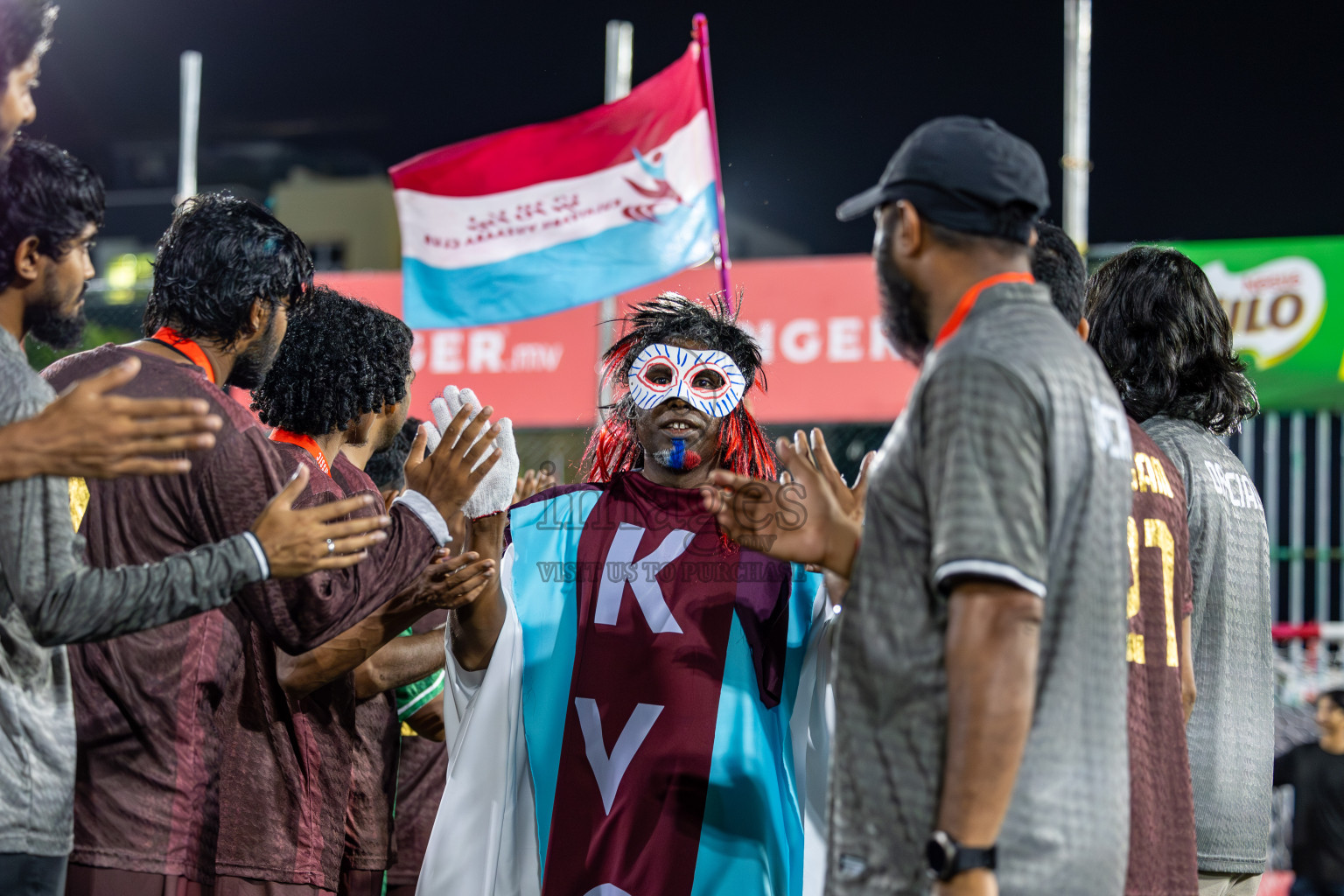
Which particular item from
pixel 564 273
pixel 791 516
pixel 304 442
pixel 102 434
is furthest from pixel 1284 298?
pixel 102 434

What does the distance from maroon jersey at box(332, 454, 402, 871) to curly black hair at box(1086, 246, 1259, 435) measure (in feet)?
7.54

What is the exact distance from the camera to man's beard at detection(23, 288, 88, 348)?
2.57m

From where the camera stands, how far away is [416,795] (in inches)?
190

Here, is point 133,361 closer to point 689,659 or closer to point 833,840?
point 833,840

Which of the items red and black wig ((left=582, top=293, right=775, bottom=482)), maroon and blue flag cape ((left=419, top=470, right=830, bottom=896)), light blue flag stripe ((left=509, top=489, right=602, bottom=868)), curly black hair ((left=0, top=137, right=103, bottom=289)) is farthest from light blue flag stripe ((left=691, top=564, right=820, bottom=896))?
curly black hair ((left=0, top=137, right=103, bottom=289))

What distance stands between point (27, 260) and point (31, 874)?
120 cm

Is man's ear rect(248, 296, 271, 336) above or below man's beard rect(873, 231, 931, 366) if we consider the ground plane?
above

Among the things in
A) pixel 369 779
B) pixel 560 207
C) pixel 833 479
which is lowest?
pixel 369 779

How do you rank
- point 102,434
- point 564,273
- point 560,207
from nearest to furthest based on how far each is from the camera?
point 102,434 < point 564,273 < point 560,207

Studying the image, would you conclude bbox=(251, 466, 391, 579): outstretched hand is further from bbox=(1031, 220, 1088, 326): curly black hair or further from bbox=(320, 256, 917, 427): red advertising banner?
bbox=(320, 256, 917, 427): red advertising banner

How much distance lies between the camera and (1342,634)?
9.13 metres

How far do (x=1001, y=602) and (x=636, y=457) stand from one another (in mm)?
2453

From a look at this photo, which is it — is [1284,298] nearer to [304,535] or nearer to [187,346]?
[187,346]

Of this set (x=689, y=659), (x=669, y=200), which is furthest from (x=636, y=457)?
(x=669, y=200)
